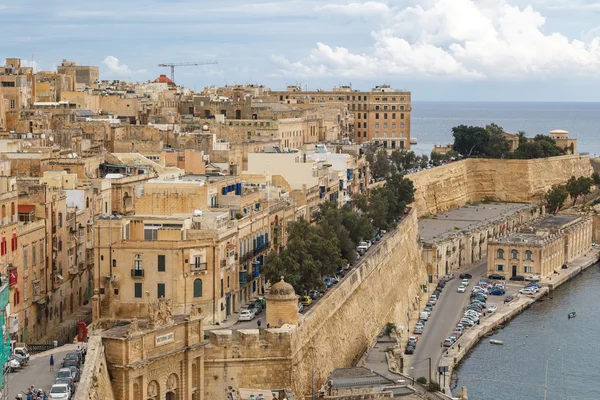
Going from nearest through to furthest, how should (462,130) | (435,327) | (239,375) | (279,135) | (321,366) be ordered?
(239,375)
(321,366)
(435,327)
(279,135)
(462,130)

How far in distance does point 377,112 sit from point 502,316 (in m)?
49.7

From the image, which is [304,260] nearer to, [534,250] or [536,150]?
[534,250]

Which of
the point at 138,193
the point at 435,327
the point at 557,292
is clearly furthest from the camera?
the point at 557,292

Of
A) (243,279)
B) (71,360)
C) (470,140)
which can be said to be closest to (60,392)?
(71,360)

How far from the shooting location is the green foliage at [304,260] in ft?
136

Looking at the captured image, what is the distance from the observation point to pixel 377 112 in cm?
10488

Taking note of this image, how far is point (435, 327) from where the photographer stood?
52125mm

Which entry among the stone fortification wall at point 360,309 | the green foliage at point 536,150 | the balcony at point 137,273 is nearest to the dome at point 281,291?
the stone fortification wall at point 360,309

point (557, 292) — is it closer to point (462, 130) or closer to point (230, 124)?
point (230, 124)

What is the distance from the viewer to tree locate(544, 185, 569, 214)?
90.6m

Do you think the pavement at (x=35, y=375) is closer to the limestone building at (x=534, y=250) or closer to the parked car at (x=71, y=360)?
the parked car at (x=71, y=360)

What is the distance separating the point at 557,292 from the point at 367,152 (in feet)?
70.9

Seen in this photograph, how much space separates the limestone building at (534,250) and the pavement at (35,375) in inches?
1565

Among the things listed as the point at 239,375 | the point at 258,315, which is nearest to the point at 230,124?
the point at 258,315
